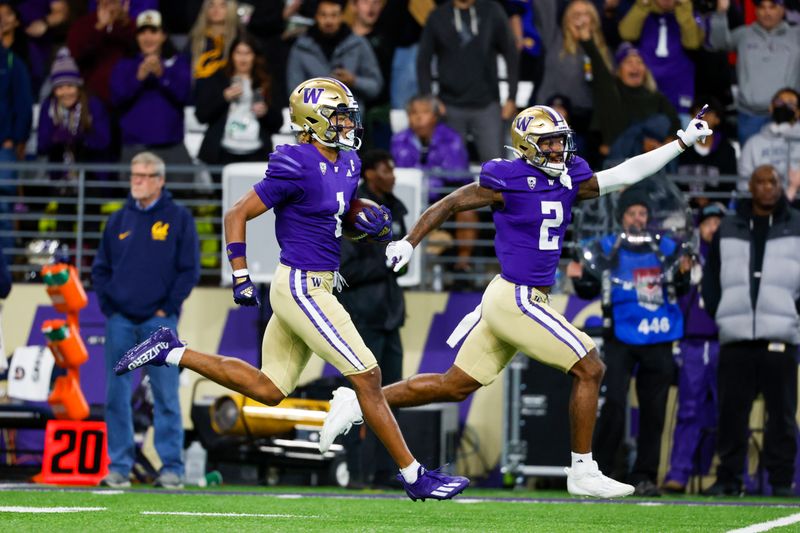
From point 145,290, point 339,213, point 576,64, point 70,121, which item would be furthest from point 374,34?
point 339,213

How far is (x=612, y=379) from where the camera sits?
36.2 feet

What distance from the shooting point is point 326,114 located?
8.02 meters

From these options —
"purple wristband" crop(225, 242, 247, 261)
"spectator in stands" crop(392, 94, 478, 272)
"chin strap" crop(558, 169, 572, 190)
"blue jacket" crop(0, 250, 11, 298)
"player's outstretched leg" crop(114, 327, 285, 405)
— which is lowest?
"player's outstretched leg" crop(114, 327, 285, 405)

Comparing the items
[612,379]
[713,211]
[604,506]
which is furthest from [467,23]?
[604,506]

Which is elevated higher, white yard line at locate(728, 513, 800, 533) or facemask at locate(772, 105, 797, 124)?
facemask at locate(772, 105, 797, 124)

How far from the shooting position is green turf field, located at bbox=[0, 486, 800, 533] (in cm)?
→ 730

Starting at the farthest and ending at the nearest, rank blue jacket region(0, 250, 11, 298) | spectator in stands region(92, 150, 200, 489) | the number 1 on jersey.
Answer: spectator in stands region(92, 150, 200, 489), blue jacket region(0, 250, 11, 298), the number 1 on jersey

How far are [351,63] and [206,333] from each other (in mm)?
2508

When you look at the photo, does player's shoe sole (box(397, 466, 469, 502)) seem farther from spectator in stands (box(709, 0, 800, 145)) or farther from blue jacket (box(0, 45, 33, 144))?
blue jacket (box(0, 45, 33, 144))

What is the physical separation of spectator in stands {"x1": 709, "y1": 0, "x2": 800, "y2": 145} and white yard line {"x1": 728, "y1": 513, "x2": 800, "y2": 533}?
17.3ft

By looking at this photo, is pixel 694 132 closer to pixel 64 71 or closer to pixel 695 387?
pixel 695 387

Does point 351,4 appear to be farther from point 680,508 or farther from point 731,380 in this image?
point 680,508

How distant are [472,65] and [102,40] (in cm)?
321

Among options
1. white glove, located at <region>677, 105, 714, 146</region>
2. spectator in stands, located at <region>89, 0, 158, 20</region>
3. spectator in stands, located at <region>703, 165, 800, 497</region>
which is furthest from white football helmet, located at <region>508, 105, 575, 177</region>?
spectator in stands, located at <region>89, 0, 158, 20</region>
